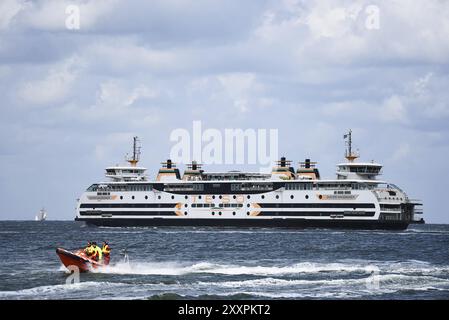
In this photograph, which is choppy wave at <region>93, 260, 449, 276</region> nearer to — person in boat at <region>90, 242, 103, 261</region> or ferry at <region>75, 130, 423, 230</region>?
person in boat at <region>90, 242, 103, 261</region>

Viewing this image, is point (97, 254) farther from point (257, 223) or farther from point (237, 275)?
point (257, 223)

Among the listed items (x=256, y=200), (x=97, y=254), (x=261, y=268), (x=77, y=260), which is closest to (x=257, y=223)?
(x=256, y=200)

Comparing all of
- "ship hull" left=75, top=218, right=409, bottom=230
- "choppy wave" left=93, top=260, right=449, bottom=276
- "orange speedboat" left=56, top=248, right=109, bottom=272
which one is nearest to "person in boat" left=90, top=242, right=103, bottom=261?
"orange speedboat" left=56, top=248, right=109, bottom=272

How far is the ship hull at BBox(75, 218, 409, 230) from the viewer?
114m

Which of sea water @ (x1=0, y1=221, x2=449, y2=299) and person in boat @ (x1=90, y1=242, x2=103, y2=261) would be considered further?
person in boat @ (x1=90, y1=242, x2=103, y2=261)

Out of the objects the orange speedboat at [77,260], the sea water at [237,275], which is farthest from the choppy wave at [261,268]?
the orange speedboat at [77,260]

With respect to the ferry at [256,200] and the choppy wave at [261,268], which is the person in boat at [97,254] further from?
the ferry at [256,200]

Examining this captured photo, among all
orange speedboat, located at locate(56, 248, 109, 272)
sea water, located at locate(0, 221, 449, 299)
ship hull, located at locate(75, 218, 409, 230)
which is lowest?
sea water, located at locate(0, 221, 449, 299)

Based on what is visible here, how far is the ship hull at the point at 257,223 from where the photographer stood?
375ft

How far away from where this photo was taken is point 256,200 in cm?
11969

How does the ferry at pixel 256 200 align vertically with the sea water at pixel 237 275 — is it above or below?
above

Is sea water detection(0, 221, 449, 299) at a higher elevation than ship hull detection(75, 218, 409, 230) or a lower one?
lower

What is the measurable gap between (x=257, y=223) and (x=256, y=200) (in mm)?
3227
